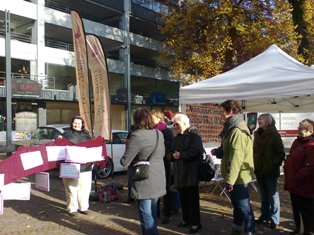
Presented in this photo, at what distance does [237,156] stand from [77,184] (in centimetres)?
310

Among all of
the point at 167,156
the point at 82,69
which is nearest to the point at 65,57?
the point at 82,69

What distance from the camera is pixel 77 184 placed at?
21.5 feet

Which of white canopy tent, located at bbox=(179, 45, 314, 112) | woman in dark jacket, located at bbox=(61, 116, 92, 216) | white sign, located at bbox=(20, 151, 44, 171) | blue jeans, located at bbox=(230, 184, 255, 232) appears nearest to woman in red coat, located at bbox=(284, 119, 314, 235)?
blue jeans, located at bbox=(230, 184, 255, 232)

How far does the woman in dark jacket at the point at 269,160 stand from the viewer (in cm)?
556

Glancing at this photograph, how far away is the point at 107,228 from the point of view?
583cm

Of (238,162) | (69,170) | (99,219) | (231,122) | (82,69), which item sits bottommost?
(99,219)

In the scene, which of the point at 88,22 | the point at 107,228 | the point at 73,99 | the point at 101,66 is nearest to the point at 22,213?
the point at 107,228

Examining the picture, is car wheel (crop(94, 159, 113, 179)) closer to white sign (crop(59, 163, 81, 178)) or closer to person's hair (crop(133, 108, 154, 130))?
white sign (crop(59, 163, 81, 178))

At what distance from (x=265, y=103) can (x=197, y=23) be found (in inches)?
457

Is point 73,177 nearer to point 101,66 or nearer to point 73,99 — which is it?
point 101,66

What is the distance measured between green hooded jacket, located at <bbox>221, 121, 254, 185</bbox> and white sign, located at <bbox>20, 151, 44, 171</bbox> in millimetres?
2997

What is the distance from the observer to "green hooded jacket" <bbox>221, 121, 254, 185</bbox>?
15.2 feet

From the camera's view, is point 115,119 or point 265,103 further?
point 115,119

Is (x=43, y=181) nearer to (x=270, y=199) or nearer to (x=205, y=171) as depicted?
(x=205, y=171)
